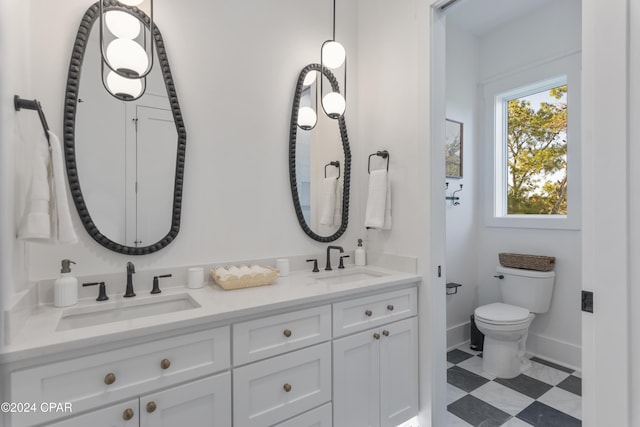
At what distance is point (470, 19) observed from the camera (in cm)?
272

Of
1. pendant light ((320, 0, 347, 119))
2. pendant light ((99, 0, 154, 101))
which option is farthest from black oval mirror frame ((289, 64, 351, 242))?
pendant light ((99, 0, 154, 101))

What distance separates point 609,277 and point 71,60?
85.4 inches

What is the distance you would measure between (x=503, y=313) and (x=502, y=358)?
318 millimetres

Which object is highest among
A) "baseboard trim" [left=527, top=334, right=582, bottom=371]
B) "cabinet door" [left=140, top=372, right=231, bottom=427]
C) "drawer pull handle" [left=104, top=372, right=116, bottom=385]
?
"drawer pull handle" [left=104, top=372, right=116, bottom=385]

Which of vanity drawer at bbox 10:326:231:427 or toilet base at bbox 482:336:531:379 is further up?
vanity drawer at bbox 10:326:231:427

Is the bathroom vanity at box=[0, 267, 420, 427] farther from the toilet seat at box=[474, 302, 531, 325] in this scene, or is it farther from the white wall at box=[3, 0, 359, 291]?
the toilet seat at box=[474, 302, 531, 325]

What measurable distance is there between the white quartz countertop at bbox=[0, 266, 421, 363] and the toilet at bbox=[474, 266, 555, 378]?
3.14ft

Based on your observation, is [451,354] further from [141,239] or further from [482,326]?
[141,239]

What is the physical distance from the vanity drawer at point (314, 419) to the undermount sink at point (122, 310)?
2.08 feet

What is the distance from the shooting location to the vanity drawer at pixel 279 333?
1.23 meters

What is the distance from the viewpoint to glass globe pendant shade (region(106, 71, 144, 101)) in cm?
135

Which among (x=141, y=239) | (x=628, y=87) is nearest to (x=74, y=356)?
(x=141, y=239)

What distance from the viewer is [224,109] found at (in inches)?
67.8

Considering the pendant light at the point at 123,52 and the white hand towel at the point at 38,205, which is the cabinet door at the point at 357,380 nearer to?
the white hand towel at the point at 38,205
